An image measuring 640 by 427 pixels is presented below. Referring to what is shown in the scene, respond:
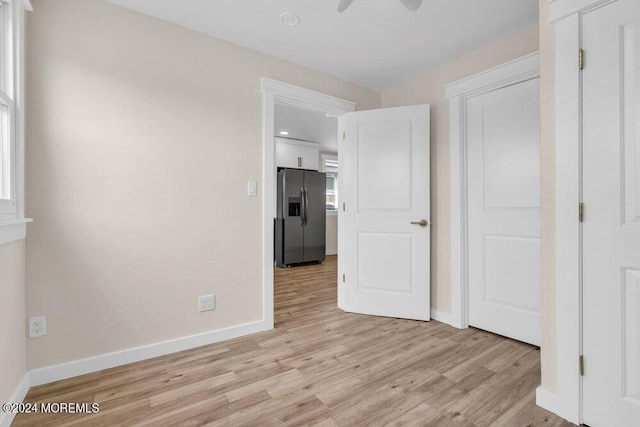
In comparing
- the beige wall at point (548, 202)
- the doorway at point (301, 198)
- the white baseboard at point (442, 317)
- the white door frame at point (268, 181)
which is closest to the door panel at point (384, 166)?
the white door frame at point (268, 181)

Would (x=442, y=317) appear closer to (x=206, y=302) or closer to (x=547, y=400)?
(x=547, y=400)

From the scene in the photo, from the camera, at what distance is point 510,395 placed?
161 centimetres

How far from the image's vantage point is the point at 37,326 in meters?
1.70

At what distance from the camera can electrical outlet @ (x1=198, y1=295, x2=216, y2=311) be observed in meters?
2.21

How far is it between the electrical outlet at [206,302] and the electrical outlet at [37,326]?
86 cm

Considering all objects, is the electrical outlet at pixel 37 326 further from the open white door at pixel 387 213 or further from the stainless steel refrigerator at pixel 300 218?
the stainless steel refrigerator at pixel 300 218

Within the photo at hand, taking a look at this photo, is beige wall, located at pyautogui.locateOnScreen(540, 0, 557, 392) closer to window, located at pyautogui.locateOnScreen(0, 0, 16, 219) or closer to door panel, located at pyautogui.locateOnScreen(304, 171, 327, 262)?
window, located at pyautogui.locateOnScreen(0, 0, 16, 219)

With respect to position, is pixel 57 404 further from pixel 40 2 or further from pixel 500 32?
pixel 500 32

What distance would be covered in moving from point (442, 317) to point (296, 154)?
4.16m

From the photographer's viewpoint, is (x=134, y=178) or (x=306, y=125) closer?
(x=134, y=178)

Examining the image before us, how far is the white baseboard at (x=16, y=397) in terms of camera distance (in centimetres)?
131

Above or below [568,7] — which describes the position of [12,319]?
below

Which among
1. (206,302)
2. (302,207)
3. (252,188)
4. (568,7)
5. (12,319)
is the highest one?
(568,7)

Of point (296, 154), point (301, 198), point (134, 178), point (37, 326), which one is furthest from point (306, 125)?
point (37, 326)
